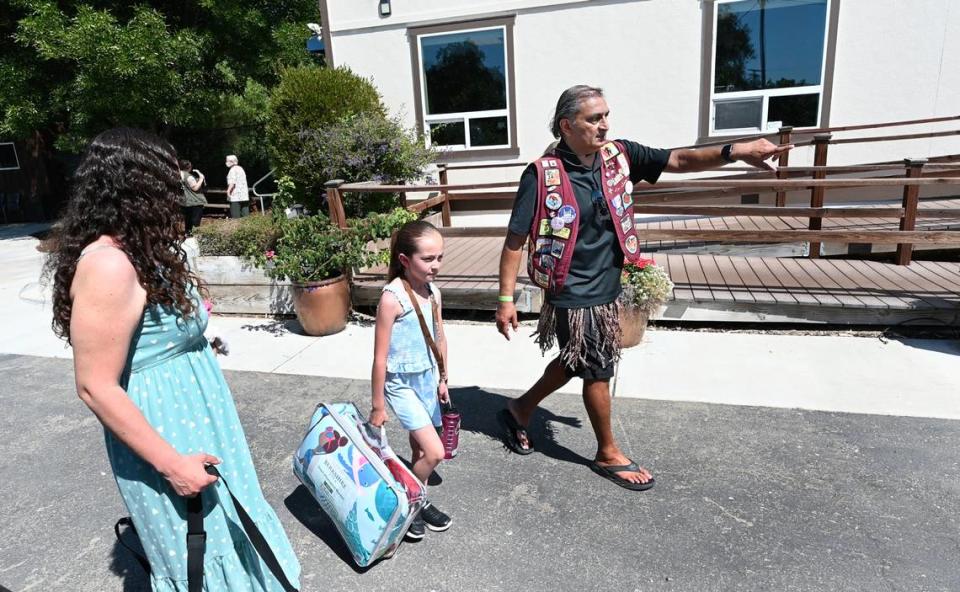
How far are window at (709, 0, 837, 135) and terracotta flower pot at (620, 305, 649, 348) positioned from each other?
5011mm

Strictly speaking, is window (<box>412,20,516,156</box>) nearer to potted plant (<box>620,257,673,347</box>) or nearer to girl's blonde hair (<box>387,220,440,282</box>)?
potted plant (<box>620,257,673,347</box>)

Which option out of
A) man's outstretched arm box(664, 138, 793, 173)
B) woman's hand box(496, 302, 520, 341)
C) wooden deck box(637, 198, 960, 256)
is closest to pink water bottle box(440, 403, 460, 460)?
woman's hand box(496, 302, 520, 341)

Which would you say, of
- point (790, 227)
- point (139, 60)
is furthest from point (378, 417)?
point (139, 60)

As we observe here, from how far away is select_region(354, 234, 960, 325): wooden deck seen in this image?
486cm

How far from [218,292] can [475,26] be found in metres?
5.63

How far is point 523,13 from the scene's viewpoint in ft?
29.6

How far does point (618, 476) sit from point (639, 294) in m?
1.95

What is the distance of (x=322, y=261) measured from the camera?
5.62 meters

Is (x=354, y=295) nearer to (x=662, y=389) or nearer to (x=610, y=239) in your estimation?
(x=662, y=389)

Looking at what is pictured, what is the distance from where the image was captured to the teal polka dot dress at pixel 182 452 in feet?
5.41

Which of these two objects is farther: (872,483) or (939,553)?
(872,483)

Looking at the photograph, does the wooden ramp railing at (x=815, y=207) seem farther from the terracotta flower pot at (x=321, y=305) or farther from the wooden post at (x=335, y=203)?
the terracotta flower pot at (x=321, y=305)

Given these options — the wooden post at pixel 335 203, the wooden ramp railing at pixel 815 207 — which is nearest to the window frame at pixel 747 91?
the wooden ramp railing at pixel 815 207

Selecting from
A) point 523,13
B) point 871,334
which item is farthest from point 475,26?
point 871,334
